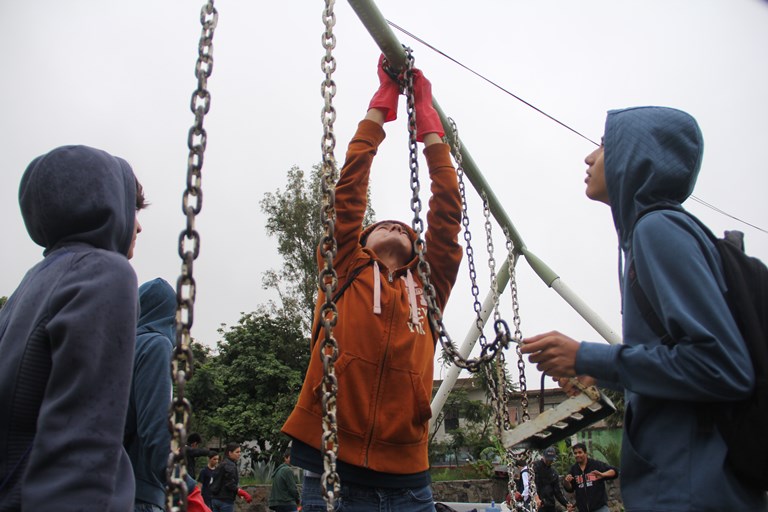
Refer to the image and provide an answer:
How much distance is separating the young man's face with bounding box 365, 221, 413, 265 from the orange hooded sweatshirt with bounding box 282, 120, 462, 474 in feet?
0.31

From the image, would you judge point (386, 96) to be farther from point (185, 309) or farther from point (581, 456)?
point (581, 456)

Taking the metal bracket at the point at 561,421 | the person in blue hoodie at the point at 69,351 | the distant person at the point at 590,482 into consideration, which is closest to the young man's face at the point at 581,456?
the distant person at the point at 590,482

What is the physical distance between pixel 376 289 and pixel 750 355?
4.38ft

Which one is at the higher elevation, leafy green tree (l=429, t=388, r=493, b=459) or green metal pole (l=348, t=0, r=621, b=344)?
green metal pole (l=348, t=0, r=621, b=344)

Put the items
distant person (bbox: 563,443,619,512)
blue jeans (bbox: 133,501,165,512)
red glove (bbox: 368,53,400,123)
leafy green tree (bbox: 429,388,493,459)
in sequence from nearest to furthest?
blue jeans (bbox: 133,501,165,512) → red glove (bbox: 368,53,400,123) → distant person (bbox: 563,443,619,512) → leafy green tree (bbox: 429,388,493,459)

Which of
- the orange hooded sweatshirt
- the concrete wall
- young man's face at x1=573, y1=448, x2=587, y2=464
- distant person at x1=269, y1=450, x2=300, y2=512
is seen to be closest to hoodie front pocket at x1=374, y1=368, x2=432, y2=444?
the orange hooded sweatshirt

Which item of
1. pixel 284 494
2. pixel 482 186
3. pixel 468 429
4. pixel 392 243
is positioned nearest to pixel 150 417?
pixel 392 243

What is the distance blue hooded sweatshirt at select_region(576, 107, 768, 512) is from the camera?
52.4 inches

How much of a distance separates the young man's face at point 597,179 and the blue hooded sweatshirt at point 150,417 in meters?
1.69

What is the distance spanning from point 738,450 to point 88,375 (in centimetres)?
151

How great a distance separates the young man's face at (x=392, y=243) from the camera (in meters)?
2.67

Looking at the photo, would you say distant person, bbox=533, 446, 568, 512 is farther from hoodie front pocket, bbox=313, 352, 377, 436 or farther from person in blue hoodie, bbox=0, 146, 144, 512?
person in blue hoodie, bbox=0, 146, 144, 512

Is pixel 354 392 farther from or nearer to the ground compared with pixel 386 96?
nearer to the ground

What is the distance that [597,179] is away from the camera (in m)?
1.98
